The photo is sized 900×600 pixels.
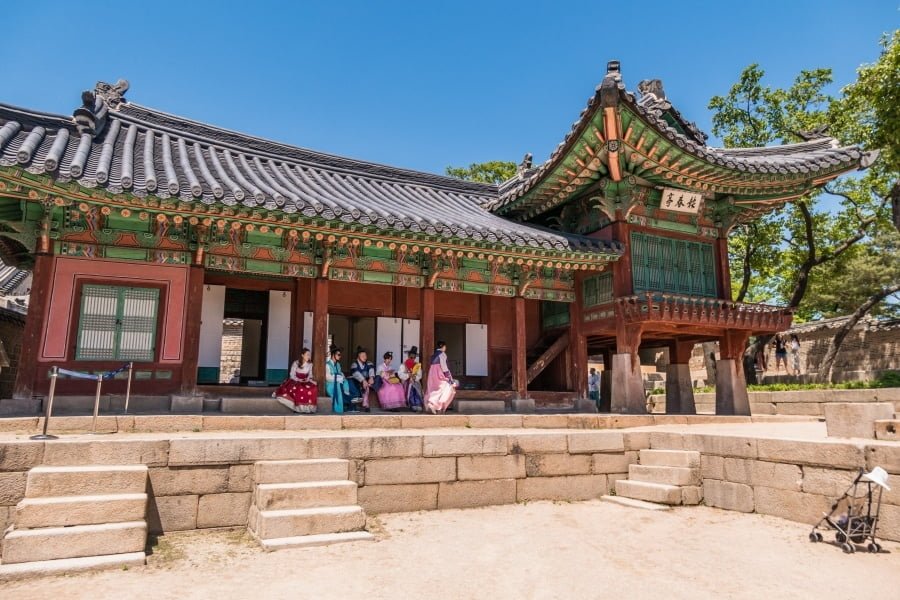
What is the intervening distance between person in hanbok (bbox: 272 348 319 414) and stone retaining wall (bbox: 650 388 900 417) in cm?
1499

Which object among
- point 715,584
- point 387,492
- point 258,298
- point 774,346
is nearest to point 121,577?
point 387,492

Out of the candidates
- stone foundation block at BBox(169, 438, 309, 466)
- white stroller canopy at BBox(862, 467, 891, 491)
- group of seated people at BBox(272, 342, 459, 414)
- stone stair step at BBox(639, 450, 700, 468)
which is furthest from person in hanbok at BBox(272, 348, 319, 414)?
white stroller canopy at BBox(862, 467, 891, 491)

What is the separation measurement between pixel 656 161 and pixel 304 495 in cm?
1020

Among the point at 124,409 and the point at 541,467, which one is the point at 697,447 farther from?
the point at 124,409

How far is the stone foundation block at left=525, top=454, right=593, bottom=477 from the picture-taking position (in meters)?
8.18

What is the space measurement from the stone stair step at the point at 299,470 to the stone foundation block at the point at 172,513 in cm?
75

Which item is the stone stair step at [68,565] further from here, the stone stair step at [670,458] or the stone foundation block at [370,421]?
the stone stair step at [670,458]

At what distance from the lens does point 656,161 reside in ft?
40.4

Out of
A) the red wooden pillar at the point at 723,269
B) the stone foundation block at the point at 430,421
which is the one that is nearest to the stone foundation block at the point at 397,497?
the stone foundation block at the point at 430,421

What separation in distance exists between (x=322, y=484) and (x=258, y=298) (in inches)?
338

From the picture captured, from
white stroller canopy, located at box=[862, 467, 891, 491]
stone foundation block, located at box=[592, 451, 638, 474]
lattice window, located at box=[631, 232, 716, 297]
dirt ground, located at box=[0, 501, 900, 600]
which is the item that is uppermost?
lattice window, located at box=[631, 232, 716, 297]

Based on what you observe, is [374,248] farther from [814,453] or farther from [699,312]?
[814,453]

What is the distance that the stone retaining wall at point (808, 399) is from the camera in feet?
53.7

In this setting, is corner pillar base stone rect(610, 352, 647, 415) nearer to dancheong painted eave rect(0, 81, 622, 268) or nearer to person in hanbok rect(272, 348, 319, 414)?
dancheong painted eave rect(0, 81, 622, 268)
